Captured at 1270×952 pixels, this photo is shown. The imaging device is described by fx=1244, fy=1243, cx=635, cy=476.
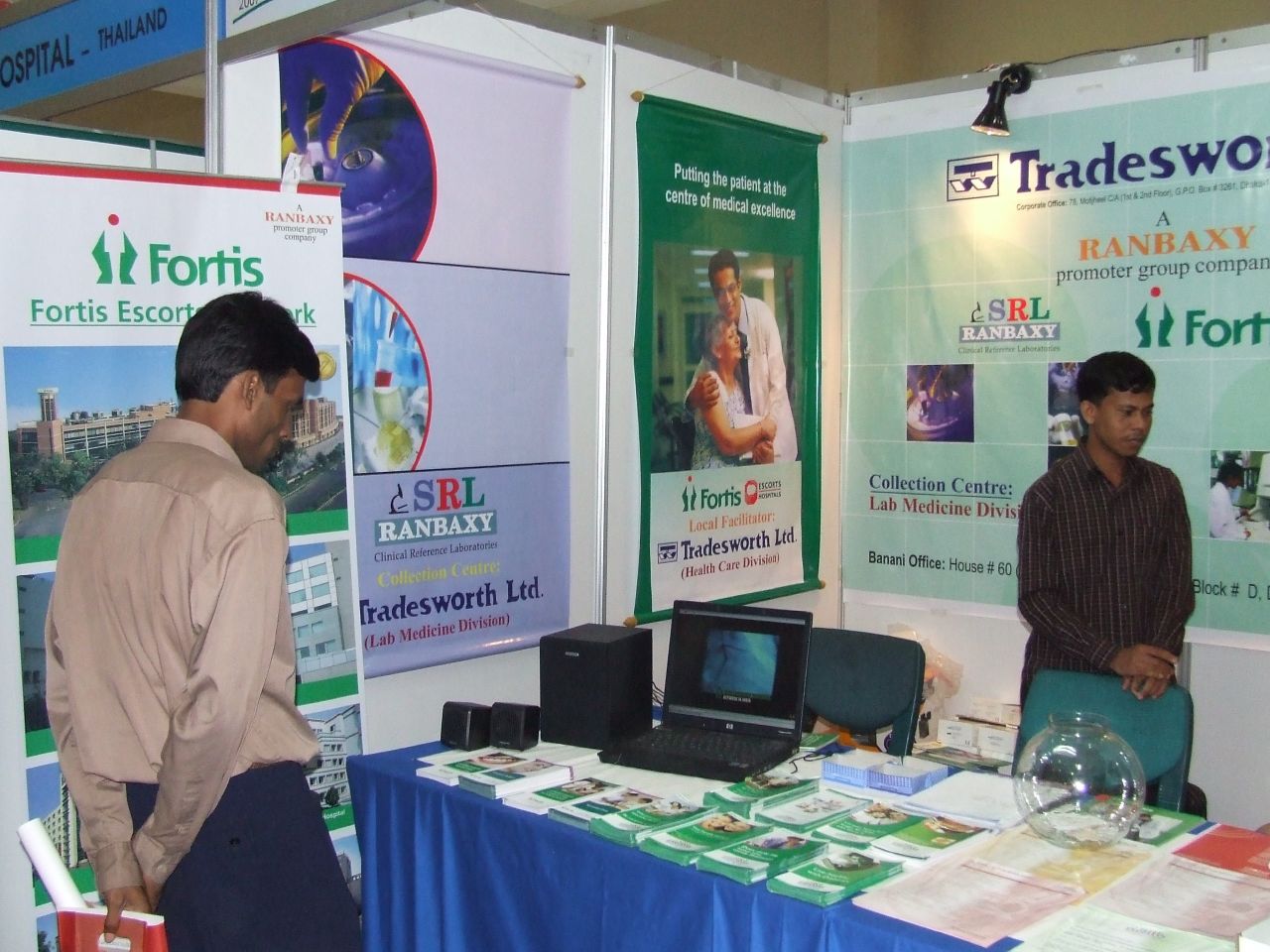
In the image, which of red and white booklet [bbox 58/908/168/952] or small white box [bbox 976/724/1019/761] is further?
small white box [bbox 976/724/1019/761]

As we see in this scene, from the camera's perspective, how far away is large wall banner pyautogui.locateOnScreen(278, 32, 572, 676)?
3209 millimetres

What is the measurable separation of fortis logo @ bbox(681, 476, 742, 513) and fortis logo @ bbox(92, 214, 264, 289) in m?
1.77

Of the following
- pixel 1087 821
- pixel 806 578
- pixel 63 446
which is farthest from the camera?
pixel 806 578

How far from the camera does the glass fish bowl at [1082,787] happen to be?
2205 millimetres

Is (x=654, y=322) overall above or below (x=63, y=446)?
above

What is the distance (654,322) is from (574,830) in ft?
6.78

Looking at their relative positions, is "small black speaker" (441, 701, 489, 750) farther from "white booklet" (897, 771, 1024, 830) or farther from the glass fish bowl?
the glass fish bowl

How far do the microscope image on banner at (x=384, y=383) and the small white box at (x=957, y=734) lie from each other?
220 cm

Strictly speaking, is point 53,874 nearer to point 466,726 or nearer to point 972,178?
point 466,726

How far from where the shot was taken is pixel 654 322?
4031 mm

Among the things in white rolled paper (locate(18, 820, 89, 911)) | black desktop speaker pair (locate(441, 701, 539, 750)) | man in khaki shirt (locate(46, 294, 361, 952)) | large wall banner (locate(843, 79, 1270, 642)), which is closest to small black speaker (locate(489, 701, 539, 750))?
black desktop speaker pair (locate(441, 701, 539, 750))

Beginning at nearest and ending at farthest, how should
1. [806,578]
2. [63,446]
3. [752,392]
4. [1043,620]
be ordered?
[63,446] → [1043,620] → [752,392] → [806,578]

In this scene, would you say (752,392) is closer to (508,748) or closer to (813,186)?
(813,186)

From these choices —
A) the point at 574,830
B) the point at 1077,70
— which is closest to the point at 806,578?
the point at 1077,70
